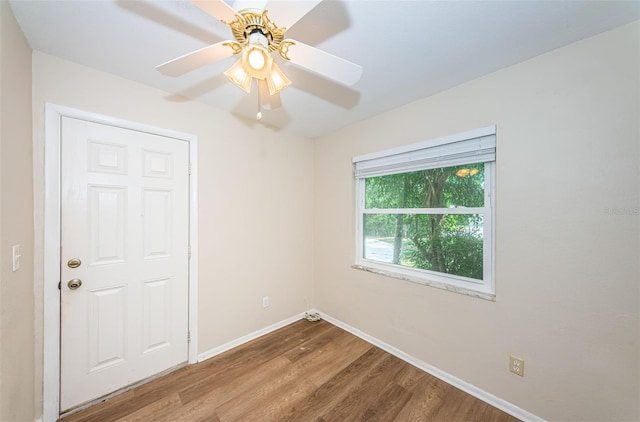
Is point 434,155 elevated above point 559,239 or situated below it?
above

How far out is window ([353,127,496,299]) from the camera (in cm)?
172

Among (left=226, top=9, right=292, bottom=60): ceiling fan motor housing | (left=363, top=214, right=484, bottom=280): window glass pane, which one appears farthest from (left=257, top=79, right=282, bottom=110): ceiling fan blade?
(left=363, top=214, right=484, bottom=280): window glass pane

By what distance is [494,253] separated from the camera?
1.64 m

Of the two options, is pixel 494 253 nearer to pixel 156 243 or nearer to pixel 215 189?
pixel 215 189

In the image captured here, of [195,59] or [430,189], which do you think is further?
[430,189]

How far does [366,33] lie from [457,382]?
8.12ft

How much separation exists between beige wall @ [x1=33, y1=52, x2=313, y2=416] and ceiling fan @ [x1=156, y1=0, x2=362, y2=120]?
93cm

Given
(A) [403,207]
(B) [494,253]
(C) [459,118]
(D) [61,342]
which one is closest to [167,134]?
(D) [61,342]

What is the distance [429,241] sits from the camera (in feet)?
6.70

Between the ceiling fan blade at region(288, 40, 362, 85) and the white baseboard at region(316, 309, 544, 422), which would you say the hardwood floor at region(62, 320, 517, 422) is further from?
the ceiling fan blade at region(288, 40, 362, 85)

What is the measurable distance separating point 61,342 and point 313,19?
8.18ft

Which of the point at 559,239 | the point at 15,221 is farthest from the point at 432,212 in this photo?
the point at 15,221

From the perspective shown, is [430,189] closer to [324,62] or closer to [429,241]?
[429,241]

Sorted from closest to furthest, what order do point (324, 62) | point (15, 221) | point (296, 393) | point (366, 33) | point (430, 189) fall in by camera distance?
point (324, 62), point (15, 221), point (366, 33), point (296, 393), point (430, 189)
